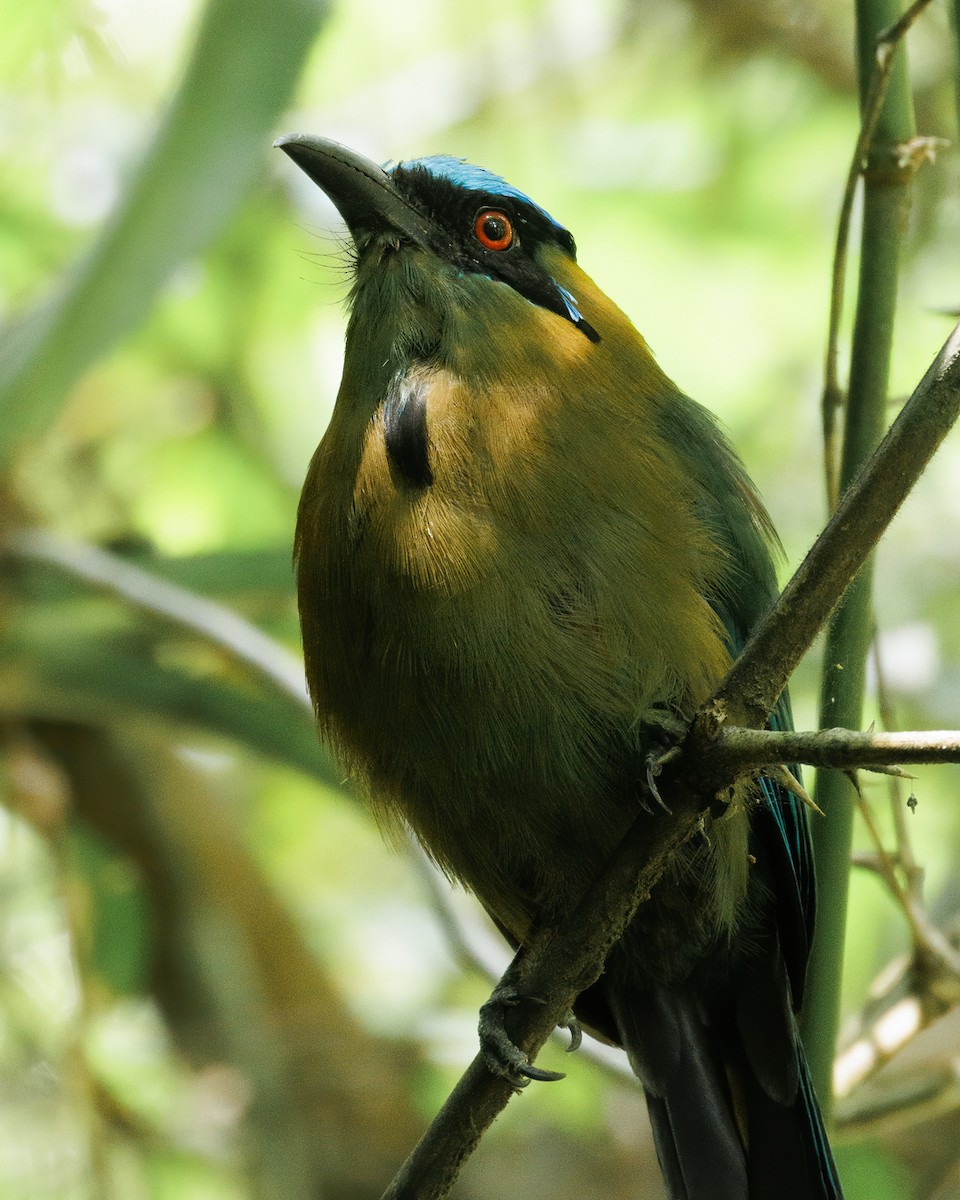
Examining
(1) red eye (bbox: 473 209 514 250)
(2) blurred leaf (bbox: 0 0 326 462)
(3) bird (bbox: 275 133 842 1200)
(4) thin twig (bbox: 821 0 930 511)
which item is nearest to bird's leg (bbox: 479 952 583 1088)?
(3) bird (bbox: 275 133 842 1200)

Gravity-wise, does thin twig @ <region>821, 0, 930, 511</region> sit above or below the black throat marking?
above

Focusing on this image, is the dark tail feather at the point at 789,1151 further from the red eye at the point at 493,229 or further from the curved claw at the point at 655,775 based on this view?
the red eye at the point at 493,229

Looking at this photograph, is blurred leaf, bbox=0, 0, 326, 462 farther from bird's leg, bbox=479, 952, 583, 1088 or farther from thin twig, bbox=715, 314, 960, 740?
thin twig, bbox=715, 314, 960, 740

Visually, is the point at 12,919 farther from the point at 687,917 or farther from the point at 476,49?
the point at 476,49

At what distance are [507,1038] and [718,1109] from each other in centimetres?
79

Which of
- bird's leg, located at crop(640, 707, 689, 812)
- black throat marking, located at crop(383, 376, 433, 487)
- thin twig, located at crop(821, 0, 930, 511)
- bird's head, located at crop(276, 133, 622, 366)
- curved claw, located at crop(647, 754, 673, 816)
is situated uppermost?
bird's head, located at crop(276, 133, 622, 366)

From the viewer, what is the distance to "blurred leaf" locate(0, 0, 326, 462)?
3.50 m

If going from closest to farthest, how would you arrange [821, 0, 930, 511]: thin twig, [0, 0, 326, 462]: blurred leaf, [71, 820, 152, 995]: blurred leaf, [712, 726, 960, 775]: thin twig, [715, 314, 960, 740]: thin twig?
[712, 726, 960, 775]: thin twig < [715, 314, 960, 740]: thin twig < [821, 0, 930, 511]: thin twig < [0, 0, 326, 462]: blurred leaf < [71, 820, 152, 995]: blurred leaf

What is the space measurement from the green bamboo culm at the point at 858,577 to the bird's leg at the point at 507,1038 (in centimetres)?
43

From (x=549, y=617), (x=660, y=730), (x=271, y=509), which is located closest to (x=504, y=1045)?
(x=660, y=730)

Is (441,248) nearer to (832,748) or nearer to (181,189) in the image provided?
(181,189)

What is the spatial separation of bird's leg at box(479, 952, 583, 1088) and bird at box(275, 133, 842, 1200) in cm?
17

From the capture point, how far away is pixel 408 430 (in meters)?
2.61

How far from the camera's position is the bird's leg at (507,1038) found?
236cm
